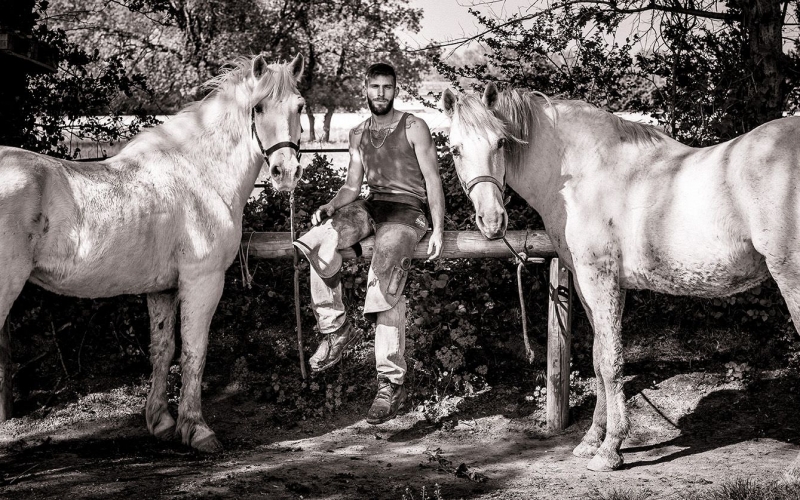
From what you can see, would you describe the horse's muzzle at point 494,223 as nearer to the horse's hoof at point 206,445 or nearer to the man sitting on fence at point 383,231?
the man sitting on fence at point 383,231

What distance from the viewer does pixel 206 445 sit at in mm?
4578

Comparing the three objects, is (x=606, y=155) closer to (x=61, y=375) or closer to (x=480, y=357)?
(x=480, y=357)

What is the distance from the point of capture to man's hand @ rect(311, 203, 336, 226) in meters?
4.64

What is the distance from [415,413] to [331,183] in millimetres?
2125

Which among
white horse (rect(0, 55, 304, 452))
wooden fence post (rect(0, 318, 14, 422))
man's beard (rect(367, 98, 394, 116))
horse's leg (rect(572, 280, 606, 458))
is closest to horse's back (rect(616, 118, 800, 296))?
horse's leg (rect(572, 280, 606, 458))

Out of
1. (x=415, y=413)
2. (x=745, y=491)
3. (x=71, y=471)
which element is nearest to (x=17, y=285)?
(x=71, y=471)

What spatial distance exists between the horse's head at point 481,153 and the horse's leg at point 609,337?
0.58 metres

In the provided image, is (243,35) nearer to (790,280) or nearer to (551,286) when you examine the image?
(551,286)

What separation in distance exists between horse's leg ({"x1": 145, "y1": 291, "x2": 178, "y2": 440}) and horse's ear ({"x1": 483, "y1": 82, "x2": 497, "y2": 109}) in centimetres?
230

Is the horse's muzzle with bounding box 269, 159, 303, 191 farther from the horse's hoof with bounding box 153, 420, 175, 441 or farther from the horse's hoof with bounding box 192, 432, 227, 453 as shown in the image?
the horse's hoof with bounding box 153, 420, 175, 441

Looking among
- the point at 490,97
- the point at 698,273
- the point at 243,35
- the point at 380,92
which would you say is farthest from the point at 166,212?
the point at 243,35

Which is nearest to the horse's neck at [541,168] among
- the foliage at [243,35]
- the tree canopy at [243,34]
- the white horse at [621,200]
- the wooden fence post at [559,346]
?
the white horse at [621,200]

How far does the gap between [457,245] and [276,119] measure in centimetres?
139

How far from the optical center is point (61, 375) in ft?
19.2
